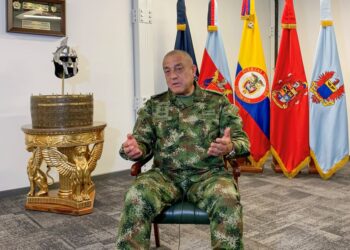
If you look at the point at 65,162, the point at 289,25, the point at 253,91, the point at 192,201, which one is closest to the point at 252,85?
the point at 253,91

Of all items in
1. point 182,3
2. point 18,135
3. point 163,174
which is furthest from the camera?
point 182,3

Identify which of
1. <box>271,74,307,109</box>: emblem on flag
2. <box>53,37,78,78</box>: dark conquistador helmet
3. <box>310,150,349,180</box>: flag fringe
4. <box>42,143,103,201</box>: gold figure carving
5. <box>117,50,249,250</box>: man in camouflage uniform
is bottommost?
<box>310,150,349,180</box>: flag fringe

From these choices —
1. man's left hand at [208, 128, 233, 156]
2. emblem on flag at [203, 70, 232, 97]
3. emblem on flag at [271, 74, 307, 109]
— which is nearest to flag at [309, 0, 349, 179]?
emblem on flag at [271, 74, 307, 109]

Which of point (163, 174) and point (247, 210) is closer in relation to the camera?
point (163, 174)

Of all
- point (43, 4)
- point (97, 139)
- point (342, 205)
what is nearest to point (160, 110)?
point (97, 139)

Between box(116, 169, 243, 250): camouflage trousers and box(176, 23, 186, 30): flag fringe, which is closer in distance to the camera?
box(116, 169, 243, 250): camouflage trousers

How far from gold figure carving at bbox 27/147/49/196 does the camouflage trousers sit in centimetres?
136

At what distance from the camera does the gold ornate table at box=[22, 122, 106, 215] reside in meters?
2.75

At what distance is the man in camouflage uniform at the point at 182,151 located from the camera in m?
1.61

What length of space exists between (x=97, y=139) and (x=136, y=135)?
1.06 meters

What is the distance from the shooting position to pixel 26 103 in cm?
342

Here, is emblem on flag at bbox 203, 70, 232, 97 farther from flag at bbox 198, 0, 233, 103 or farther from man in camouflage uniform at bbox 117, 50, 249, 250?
man in camouflage uniform at bbox 117, 50, 249, 250

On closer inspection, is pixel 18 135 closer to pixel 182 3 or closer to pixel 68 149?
pixel 68 149

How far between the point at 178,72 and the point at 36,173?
5.41 feet
